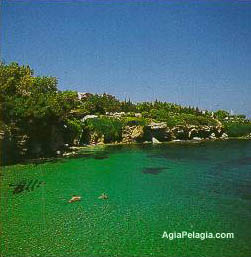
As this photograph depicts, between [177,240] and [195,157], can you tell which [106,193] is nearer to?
[177,240]

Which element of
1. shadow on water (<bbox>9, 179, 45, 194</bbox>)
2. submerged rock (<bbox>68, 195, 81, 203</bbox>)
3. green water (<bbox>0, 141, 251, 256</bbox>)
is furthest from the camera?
shadow on water (<bbox>9, 179, 45, 194</bbox>)

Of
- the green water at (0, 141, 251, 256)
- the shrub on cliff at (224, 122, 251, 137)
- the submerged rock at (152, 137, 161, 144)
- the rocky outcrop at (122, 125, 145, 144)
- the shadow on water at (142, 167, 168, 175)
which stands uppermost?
the shrub on cliff at (224, 122, 251, 137)

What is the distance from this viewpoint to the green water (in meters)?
16.4

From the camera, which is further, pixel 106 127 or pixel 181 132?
pixel 181 132

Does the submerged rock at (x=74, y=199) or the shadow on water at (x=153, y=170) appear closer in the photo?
the submerged rock at (x=74, y=199)

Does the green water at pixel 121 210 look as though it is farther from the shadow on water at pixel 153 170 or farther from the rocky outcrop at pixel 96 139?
the rocky outcrop at pixel 96 139

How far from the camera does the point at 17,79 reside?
4291 cm

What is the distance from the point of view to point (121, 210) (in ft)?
73.1

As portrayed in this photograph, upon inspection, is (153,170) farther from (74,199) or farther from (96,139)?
(96,139)

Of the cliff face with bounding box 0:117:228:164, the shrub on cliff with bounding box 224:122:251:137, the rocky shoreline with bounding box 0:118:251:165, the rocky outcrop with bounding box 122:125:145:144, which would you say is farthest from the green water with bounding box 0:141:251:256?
the shrub on cliff with bounding box 224:122:251:137

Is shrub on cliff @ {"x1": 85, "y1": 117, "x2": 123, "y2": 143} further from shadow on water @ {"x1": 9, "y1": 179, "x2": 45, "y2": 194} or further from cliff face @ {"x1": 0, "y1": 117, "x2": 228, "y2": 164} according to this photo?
shadow on water @ {"x1": 9, "y1": 179, "x2": 45, "y2": 194}

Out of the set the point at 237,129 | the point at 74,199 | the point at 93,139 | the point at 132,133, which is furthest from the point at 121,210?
the point at 237,129

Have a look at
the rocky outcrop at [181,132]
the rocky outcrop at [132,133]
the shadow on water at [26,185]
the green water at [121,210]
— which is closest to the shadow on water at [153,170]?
the green water at [121,210]

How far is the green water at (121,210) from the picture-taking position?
16.4 m
